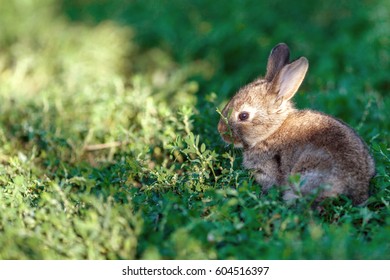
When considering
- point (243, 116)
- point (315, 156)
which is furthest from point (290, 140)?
point (243, 116)

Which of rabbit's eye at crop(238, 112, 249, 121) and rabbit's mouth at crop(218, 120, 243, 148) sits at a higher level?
rabbit's eye at crop(238, 112, 249, 121)

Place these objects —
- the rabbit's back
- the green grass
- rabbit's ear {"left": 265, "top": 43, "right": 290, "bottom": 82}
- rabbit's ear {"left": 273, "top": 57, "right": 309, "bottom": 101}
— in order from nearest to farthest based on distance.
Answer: the green grass, the rabbit's back, rabbit's ear {"left": 273, "top": 57, "right": 309, "bottom": 101}, rabbit's ear {"left": 265, "top": 43, "right": 290, "bottom": 82}

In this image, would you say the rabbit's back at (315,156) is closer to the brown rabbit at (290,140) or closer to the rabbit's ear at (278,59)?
the brown rabbit at (290,140)

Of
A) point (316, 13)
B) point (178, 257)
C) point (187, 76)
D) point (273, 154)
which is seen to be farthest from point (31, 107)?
point (316, 13)

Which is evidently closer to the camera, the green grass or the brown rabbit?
the green grass

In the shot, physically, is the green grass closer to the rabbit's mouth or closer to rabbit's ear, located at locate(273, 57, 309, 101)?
the rabbit's mouth

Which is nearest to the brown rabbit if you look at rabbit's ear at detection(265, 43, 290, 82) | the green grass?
rabbit's ear at detection(265, 43, 290, 82)

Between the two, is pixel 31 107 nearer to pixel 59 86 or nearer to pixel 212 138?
pixel 59 86

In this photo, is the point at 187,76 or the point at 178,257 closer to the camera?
the point at 178,257

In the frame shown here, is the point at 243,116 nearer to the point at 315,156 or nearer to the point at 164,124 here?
the point at 315,156
